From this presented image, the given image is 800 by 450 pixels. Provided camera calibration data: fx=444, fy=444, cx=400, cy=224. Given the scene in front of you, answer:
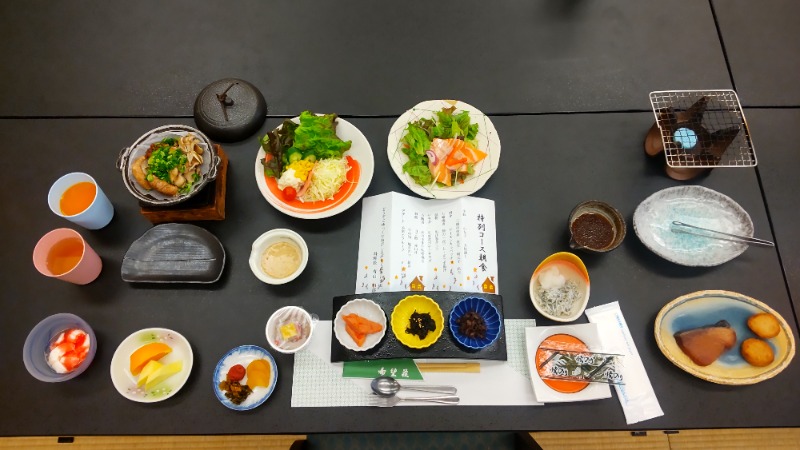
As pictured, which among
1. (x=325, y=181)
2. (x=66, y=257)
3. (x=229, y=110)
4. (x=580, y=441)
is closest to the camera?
(x=66, y=257)

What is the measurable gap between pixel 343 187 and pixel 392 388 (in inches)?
32.6

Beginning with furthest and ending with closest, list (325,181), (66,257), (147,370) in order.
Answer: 1. (325,181)
2. (66,257)
3. (147,370)

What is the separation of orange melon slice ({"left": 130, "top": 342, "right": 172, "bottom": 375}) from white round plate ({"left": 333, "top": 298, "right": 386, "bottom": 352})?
65 cm

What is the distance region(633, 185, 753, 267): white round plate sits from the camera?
1783 mm

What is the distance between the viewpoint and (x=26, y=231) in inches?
73.4

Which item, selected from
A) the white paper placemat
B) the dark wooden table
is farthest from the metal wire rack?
the white paper placemat

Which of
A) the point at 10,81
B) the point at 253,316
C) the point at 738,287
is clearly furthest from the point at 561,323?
the point at 10,81

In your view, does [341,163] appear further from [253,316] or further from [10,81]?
[10,81]

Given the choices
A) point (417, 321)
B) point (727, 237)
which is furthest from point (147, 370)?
point (727, 237)

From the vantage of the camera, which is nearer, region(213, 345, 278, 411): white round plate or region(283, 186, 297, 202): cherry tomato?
region(213, 345, 278, 411): white round plate

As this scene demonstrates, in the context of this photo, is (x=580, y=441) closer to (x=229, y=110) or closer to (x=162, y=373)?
(x=162, y=373)

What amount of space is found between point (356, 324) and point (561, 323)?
2.59 feet

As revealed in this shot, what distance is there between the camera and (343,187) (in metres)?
1.88

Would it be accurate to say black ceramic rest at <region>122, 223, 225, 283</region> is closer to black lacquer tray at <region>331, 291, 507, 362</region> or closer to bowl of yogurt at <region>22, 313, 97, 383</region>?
bowl of yogurt at <region>22, 313, 97, 383</region>
